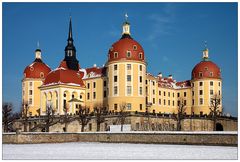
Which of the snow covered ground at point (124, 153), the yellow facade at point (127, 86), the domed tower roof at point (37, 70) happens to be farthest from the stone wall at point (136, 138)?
the domed tower roof at point (37, 70)

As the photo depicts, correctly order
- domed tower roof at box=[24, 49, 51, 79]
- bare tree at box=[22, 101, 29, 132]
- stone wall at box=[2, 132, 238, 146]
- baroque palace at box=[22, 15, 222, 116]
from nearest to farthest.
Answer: stone wall at box=[2, 132, 238, 146] < bare tree at box=[22, 101, 29, 132] < baroque palace at box=[22, 15, 222, 116] < domed tower roof at box=[24, 49, 51, 79]

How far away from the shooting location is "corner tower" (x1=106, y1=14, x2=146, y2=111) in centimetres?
5369

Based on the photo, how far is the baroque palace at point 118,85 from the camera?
2135 inches

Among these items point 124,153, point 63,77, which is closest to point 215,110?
point 63,77

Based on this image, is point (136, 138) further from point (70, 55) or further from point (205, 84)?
point (70, 55)

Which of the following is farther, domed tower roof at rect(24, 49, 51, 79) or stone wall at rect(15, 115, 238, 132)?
domed tower roof at rect(24, 49, 51, 79)

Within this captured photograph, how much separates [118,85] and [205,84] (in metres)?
15.3

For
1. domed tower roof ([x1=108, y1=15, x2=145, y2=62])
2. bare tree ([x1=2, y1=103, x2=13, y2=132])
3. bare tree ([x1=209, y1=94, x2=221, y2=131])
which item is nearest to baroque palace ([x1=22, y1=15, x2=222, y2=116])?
domed tower roof ([x1=108, y1=15, x2=145, y2=62])

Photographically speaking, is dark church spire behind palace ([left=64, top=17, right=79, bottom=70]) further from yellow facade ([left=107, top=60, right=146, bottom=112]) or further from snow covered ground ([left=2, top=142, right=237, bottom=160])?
snow covered ground ([left=2, top=142, right=237, bottom=160])

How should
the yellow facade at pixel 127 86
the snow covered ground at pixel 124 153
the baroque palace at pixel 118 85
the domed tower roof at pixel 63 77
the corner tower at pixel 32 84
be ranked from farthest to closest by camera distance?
the corner tower at pixel 32 84, the domed tower roof at pixel 63 77, the baroque palace at pixel 118 85, the yellow facade at pixel 127 86, the snow covered ground at pixel 124 153

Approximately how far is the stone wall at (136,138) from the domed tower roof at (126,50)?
1987 centimetres

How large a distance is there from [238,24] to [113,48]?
38.0m

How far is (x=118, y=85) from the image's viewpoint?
178ft

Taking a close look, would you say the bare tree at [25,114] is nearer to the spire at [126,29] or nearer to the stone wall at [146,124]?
the stone wall at [146,124]
